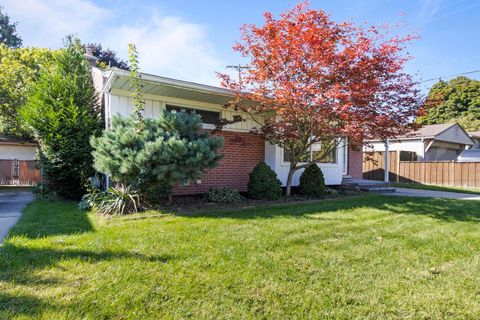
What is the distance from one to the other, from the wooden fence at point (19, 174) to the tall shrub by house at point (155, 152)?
9710mm

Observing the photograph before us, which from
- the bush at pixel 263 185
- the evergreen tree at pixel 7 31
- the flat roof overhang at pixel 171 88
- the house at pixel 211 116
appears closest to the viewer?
the flat roof overhang at pixel 171 88

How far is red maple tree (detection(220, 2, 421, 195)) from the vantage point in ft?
22.0

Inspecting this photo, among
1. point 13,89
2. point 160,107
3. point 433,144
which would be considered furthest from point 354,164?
point 13,89

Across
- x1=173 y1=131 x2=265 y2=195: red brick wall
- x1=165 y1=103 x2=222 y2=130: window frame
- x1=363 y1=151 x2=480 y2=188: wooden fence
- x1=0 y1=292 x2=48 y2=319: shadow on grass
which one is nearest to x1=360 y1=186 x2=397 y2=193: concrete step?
x1=363 y1=151 x2=480 y2=188: wooden fence

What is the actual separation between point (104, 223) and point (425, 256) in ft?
16.6

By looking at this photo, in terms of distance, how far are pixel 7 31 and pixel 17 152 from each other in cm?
3213

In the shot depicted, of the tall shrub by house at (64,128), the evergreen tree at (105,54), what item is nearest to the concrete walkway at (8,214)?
the tall shrub by house at (64,128)

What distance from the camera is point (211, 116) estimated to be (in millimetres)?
8672

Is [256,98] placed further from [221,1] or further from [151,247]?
[151,247]

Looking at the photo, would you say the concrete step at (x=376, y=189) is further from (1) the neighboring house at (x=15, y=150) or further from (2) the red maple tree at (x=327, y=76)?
(1) the neighboring house at (x=15, y=150)

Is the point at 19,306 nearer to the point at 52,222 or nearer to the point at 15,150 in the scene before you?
the point at 52,222

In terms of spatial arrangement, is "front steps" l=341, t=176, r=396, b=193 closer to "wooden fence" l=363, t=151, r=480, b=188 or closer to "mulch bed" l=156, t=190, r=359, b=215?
"wooden fence" l=363, t=151, r=480, b=188

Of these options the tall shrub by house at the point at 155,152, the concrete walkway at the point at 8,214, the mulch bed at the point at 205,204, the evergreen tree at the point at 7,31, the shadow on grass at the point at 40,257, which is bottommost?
the concrete walkway at the point at 8,214

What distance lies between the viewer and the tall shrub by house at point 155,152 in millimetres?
5668
